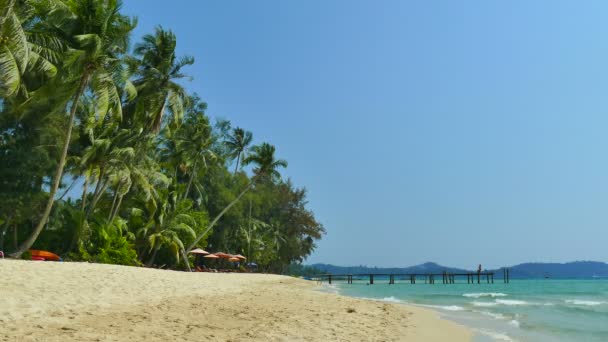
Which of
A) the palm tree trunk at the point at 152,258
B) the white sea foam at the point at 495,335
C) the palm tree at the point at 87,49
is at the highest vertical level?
the palm tree at the point at 87,49

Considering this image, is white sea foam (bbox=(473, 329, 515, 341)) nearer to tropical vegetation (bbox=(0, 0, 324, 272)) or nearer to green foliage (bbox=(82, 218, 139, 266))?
tropical vegetation (bbox=(0, 0, 324, 272))

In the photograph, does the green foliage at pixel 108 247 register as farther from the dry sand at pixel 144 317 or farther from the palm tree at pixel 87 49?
the dry sand at pixel 144 317

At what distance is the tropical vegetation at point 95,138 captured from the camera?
711 inches

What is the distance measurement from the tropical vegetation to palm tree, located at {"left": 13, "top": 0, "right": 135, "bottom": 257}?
0.13 ft

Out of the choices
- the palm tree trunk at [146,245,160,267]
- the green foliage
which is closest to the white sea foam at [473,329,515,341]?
the green foliage

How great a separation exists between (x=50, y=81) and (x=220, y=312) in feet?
42.4

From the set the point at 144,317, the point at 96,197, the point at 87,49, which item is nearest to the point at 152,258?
the point at 96,197

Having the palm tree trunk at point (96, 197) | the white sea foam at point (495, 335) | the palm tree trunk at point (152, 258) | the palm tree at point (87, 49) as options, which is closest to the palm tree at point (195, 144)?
the palm tree trunk at point (152, 258)

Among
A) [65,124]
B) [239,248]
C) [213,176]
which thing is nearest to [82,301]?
[65,124]

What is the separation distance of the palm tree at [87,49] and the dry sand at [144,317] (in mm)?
6266

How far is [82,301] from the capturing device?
991cm

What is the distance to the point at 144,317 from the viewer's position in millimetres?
9109

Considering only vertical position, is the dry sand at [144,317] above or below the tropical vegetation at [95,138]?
below

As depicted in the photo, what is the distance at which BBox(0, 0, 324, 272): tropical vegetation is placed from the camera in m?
18.0
